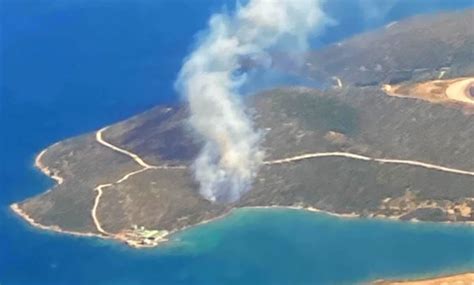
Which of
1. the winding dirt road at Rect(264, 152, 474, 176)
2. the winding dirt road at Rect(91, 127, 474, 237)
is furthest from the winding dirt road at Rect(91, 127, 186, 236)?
the winding dirt road at Rect(264, 152, 474, 176)

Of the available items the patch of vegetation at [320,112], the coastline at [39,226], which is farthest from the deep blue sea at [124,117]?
the patch of vegetation at [320,112]

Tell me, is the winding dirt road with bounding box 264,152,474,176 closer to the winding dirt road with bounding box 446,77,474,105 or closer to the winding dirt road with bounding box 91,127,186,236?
the winding dirt road with bounding box 91,127,186,236

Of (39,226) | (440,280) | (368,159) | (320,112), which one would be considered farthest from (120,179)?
(440,280)

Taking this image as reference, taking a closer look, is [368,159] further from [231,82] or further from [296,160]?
[231,82]

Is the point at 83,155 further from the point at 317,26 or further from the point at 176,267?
the point at 317,26

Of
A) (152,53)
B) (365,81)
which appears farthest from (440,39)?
(152,53)

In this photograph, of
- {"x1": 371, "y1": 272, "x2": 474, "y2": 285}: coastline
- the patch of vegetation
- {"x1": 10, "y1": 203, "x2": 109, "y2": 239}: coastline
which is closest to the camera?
{"x1": 371, "y1": 272, "x2": 474, "y2": 285}: coastline
